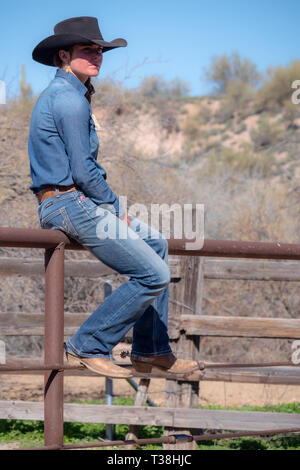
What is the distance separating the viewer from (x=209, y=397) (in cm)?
877

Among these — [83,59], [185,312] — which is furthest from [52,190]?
[185,312]

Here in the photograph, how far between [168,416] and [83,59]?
3678mm

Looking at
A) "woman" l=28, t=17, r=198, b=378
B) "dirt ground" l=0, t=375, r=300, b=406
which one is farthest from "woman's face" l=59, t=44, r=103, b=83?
"dirt ground" l=0, t=375, r=300, b=406

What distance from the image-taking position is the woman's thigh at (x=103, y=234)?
274cm

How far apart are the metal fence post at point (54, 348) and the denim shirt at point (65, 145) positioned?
1.01 ft

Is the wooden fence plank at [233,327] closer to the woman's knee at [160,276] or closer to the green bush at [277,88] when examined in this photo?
the woman's knee at [160,276]

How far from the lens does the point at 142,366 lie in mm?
3006

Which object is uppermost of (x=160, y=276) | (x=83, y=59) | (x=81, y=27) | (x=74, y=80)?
(x=81, y=27)

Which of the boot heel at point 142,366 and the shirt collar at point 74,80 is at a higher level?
the shirt collar at point 74,80

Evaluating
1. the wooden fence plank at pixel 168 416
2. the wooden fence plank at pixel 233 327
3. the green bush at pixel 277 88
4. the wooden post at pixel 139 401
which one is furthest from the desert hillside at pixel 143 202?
the green bush at pixel 277 88

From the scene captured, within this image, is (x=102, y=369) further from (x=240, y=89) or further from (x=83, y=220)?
(x=240, y=89)

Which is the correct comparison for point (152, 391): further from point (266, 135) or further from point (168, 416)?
point (266, 135)

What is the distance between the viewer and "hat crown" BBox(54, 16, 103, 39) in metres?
2.96

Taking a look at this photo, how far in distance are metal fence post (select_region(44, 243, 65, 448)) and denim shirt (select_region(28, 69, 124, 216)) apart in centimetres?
31
